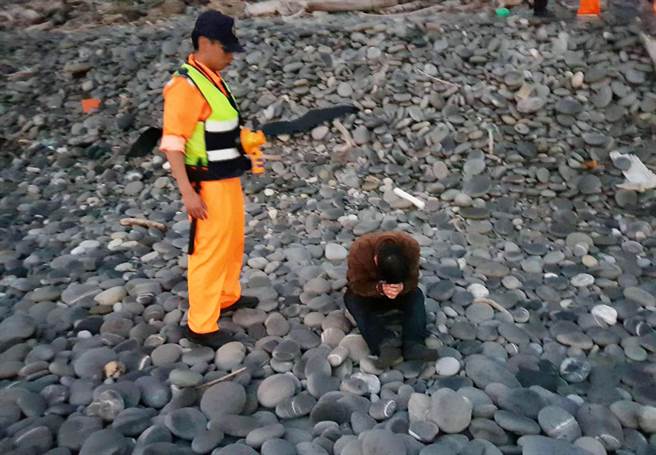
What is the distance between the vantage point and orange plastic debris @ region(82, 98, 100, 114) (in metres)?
6.59

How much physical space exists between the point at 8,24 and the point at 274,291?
24.5 ft

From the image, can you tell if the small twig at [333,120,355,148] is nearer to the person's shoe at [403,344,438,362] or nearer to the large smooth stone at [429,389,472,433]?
the person's shoe at [403,344,438,362]

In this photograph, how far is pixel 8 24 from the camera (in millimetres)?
8805

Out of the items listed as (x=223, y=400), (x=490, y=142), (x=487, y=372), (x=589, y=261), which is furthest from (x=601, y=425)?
(x=490, y=142)

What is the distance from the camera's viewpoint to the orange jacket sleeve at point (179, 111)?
2.69 meters

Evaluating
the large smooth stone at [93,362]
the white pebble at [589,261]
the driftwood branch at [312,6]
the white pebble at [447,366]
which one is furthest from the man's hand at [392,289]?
the driftwood branch at [312,6]

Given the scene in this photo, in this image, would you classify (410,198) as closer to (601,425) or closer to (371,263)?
(371,263)

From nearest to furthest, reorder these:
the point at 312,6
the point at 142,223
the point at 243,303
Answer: the point at 243,303, the point at 142,223, the point at 312,6

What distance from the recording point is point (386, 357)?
9.88 ft

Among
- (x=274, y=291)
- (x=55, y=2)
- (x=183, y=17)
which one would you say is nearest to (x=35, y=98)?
(x=183, y=17)

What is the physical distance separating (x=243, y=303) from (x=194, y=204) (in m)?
0.88

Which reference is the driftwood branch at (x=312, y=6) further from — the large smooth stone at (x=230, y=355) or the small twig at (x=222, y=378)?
the small twig at (x=222, y=378)

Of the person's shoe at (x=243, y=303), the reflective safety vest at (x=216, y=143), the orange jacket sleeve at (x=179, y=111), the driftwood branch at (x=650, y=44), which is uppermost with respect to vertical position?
the orange jacket sleeve at (x=179, y=111)

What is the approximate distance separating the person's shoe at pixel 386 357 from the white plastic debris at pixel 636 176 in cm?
292
